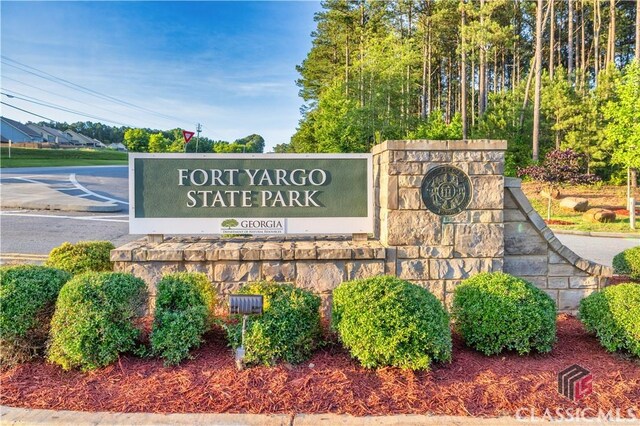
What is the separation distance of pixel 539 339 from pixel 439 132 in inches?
890

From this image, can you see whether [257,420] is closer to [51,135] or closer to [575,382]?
[575,382]

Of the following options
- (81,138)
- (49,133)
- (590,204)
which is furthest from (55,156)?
(81,138)

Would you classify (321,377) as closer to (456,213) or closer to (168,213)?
(456,213)

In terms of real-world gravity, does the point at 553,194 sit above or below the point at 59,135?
below

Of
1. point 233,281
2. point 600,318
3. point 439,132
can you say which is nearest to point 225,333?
point 233,281

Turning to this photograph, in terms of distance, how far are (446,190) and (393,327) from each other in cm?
173

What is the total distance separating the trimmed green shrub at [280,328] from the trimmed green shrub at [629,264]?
3823 mm

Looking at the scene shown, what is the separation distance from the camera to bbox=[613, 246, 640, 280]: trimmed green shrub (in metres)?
4.73

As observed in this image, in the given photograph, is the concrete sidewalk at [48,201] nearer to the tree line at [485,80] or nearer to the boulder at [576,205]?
the tree line at [485,80]

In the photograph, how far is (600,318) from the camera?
3.28 meters

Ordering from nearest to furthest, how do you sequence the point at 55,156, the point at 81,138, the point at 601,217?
1. the point at 601,217
2. the point at 55,156
3. the point at 81,138

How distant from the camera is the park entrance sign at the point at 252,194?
4.27 meters

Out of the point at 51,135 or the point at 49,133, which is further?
the point at 49,133

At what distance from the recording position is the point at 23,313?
118 inches
